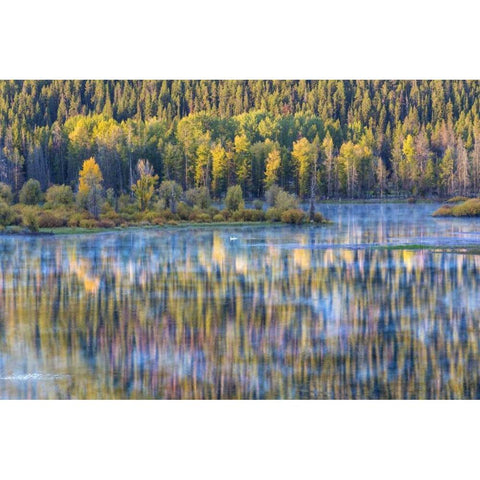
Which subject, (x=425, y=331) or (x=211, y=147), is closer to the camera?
(x=425, y=331)

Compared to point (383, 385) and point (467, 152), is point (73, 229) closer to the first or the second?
point (467, 152)

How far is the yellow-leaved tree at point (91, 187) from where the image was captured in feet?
88.0

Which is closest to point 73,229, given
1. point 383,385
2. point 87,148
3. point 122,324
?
point 87,148

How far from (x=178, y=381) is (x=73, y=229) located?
16.0m

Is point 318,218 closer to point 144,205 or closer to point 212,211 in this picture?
point 212,211

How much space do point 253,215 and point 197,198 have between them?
1.82 m

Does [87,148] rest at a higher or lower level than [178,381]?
higher

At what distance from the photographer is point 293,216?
1056 inches

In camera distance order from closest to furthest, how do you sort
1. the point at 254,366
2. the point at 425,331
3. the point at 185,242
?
the point at 254,366
the point at 425,331
the point at 185,242

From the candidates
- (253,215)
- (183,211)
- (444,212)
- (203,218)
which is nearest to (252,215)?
(253,215)

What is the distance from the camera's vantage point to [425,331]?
11438mm

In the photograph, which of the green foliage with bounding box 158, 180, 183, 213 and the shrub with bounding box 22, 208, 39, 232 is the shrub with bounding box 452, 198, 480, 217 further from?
the shrub with bounding box 22, 208, 39, 232

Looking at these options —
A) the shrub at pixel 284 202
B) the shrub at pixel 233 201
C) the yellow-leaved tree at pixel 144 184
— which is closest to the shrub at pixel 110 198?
the yellow-leaved tree at pixel 144 184

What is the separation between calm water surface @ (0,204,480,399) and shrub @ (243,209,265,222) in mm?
6348
